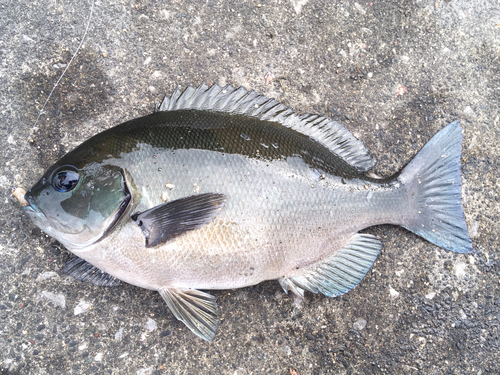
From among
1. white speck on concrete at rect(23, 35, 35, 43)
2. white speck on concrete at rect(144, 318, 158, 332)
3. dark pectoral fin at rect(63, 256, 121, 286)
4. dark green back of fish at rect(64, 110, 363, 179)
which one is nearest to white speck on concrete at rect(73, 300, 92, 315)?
dark pectoral fin at rect(63, 256, 121, 286)

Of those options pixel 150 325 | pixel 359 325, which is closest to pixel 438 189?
pixel 359 325

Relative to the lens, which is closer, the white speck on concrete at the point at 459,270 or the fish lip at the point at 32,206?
the fish lip at the point at 32,206

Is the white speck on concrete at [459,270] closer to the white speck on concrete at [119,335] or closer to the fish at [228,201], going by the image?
the fish at [228,201]

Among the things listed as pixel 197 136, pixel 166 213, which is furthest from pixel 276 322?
pixel 197 136

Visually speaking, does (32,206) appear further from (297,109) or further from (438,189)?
(438,189)

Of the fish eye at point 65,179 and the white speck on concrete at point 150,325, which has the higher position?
the fish eye at point 65,179

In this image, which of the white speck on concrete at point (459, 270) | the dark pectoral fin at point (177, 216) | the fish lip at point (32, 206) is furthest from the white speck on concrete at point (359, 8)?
the fish lip at point (32, 206)

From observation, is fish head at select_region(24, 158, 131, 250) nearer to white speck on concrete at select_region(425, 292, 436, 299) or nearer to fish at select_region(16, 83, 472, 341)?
fish at select_region(16, 83, 472, 341)

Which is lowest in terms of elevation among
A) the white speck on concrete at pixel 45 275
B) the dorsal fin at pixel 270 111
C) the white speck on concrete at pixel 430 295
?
the white speck on concrete at pixel 45 275
